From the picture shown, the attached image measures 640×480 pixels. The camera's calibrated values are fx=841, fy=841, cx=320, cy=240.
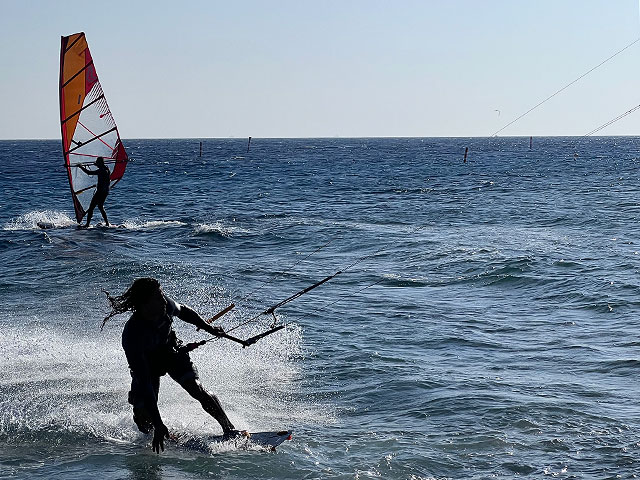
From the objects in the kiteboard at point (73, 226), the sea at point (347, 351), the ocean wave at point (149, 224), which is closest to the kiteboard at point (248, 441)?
the sea at point (347, 351)

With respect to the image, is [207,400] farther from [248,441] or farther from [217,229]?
[217,229]

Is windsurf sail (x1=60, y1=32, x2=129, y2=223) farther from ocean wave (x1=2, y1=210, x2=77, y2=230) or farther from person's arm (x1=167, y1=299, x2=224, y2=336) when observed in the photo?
person's arm (x1=167, y1=299, x2=224, y2=336)

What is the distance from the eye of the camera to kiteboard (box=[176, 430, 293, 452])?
6801 millimetres

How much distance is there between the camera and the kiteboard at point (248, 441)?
6.80 m

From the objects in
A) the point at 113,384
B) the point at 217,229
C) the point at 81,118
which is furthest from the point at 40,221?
the point at 113,384

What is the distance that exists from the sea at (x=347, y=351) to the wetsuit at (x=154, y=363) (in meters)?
0.43

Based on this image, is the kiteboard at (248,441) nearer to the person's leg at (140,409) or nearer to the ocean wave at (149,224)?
the person's leg at (140,409)

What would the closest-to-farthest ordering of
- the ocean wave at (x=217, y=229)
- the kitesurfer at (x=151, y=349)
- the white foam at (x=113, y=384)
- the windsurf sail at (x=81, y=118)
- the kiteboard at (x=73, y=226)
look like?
the kitesurfer at (x=151, y=349)
the white foam at (x=113, y=384)
the ocean wave at (x=217, y=229)
the windsurf sail at (x=81, y=118)
the kiteboard at (x=73, y=226)

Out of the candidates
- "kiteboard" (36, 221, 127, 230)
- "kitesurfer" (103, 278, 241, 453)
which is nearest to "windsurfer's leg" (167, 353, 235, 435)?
"kitesurfer" (103, 278, 241, 453)

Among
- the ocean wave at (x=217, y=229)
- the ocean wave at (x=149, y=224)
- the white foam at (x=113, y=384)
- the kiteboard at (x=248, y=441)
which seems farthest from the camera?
the ocean wave at (x=149, y=224)

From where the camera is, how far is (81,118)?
23656 mm

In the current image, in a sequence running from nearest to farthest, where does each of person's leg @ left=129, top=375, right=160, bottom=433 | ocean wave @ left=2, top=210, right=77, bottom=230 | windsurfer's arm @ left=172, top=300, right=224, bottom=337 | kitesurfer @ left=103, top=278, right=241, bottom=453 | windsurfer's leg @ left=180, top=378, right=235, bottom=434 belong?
kitesurfer @ left=103, top=278, right=241, bottom=453 → person's leg @ left=129, top=375, right=160, bottom=433 → windsurfer's arm @ left=172, top=300, right=224, bottom=337 → windsurfer's leg @ left=180, top=378, right=235, bottom=434 → ocean wave @ left=2, top=210, right=77, bottom=230

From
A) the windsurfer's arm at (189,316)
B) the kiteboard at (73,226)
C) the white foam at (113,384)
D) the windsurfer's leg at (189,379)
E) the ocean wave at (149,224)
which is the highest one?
the windsurfer's arm at (189,316)

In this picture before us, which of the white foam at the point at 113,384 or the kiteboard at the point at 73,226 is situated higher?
the kiteboard at the point at 73,226
